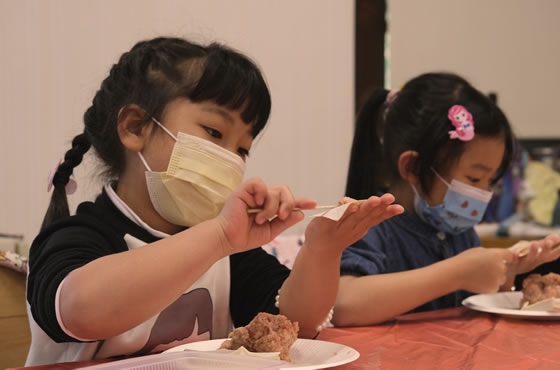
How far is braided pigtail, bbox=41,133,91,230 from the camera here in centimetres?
116

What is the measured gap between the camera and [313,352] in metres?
0.87

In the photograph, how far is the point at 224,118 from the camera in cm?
111

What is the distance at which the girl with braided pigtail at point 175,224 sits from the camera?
32.5 inches

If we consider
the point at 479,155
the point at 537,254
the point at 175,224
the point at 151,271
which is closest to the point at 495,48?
the point at 479,155

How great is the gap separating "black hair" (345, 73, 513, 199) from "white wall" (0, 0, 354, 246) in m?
0.51

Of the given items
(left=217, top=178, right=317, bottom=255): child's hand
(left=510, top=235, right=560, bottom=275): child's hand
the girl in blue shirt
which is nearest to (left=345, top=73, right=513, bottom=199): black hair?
the girl in blue shirt

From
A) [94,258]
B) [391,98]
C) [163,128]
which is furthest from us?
[391,98]

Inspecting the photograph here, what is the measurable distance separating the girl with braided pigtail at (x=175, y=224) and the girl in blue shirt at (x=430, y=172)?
26 cm

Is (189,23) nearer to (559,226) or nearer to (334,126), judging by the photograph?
(334,126)

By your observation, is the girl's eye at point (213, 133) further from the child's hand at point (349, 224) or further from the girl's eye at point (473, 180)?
the girl's eye at point (473, 180)

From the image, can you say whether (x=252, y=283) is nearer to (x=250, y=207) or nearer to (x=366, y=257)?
(x=366, y=257)

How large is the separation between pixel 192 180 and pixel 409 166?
644 mm

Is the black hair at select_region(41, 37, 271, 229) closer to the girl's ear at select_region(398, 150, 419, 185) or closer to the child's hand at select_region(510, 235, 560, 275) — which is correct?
the girl's ear at select_region(398, 150, 419, 185)

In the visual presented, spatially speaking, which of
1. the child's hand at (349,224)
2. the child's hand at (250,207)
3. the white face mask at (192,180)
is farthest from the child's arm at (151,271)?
the white face mask at (192,180)
